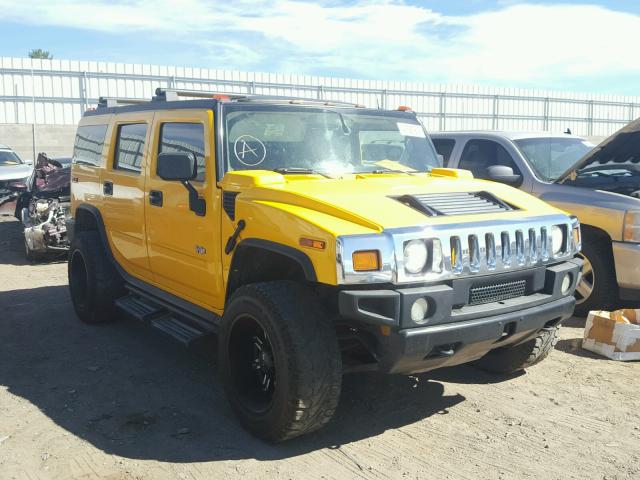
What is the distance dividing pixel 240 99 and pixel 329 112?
643 mm

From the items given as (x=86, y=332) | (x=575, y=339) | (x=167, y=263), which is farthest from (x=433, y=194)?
(x=86, y=332)

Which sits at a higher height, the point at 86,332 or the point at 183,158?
the point at 183,158

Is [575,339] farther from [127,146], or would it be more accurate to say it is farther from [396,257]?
[127,146]


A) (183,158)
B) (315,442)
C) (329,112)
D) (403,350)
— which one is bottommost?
(315,442)

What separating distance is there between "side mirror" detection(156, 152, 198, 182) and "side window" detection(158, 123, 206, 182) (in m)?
0.14

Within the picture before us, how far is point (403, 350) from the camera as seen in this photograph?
3.21 meters

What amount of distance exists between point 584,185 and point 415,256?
12.0 ft

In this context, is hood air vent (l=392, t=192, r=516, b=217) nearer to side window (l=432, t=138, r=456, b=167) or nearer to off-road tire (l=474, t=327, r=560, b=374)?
off-road tire (l=474, t=327, r=560, b=374)

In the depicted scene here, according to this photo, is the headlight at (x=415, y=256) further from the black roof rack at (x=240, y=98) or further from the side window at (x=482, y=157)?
the side window at (x=482, y=157)

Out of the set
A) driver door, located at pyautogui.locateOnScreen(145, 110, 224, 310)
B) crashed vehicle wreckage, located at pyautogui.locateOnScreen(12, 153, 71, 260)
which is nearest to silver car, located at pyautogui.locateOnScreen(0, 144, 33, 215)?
crashed vehicle wreckage, located at pyautogui.locateOnScreen(12, 153, 71, 260)

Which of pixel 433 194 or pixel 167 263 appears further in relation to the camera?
pixel 167 263

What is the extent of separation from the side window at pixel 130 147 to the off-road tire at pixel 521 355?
3.07 metres

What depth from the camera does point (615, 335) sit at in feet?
16.9

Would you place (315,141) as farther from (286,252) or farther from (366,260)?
(366,260)
